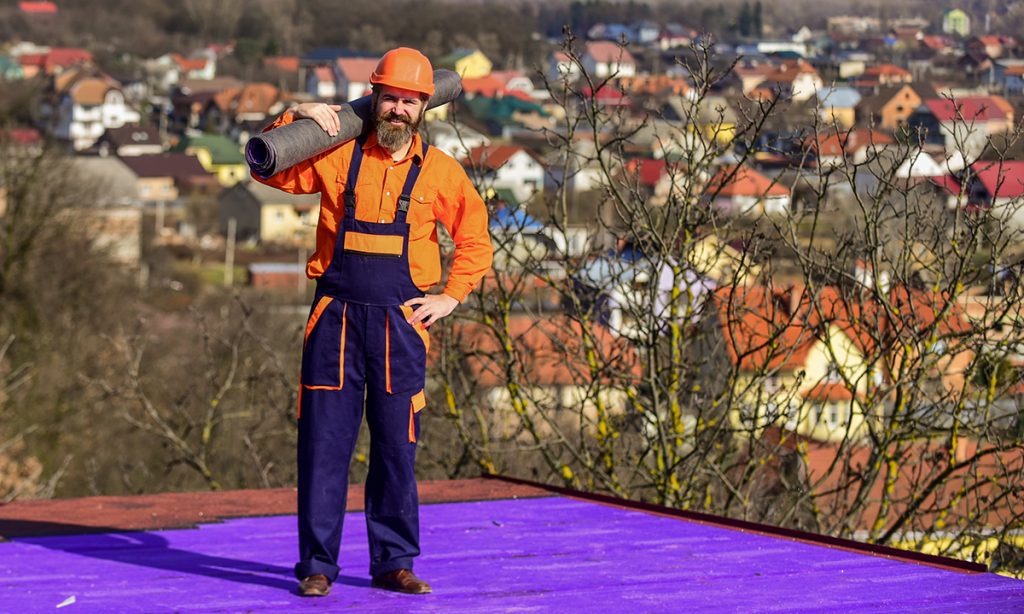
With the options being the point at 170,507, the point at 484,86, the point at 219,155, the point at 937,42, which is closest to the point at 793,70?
the point at 937,42

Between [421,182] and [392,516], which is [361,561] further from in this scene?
[421,182]

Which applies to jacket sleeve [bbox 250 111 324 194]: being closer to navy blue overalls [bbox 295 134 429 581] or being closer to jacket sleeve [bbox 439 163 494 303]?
navy blue overalls [bbox 295 134 429 581]

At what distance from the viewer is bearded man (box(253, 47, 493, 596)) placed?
5.23 meters

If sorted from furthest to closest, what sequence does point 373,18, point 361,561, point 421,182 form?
1. point 373,18
2. point 361,561
3. point 421,182

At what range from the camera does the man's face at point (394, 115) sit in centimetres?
519

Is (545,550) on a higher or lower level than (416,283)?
lower

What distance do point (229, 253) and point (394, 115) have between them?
50.0 meters

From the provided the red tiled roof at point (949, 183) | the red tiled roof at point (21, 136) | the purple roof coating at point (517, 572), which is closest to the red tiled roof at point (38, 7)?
the red tiled roof at point (21, 136)

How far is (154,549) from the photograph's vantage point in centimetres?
633

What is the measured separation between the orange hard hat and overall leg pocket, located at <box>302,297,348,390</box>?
27.5 inches

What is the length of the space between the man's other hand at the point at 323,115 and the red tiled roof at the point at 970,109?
4766 mm

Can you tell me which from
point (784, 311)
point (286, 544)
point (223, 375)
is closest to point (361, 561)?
point (286, 544)

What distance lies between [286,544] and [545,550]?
1.00m

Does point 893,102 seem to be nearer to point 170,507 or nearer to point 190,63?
point 170,507
